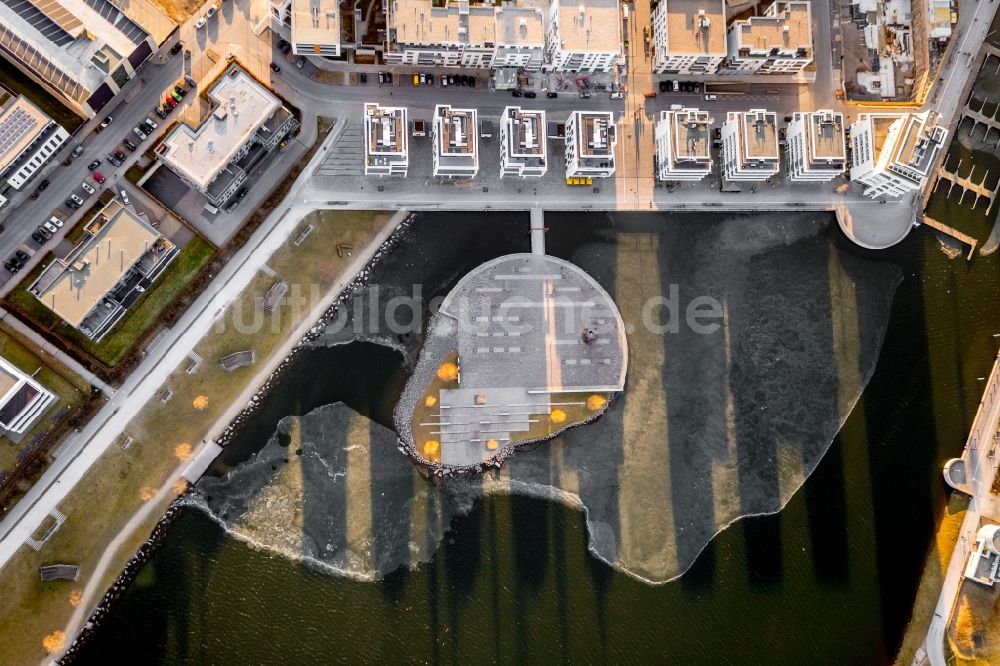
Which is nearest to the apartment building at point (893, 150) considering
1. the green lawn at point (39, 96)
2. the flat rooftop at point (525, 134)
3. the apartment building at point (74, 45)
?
the flat rooftop at point (525, 134)

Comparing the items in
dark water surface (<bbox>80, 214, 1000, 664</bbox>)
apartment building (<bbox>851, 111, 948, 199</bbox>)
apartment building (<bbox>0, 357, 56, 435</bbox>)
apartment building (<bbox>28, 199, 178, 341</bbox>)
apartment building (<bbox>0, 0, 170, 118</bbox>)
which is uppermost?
apartment building (<bbox>0, 0, 170, 118</bbox>)

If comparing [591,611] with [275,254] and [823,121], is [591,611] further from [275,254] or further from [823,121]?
[823,121]

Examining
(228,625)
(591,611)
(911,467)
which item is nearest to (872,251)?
(911,467)

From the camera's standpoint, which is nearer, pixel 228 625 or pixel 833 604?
pixel 228 625

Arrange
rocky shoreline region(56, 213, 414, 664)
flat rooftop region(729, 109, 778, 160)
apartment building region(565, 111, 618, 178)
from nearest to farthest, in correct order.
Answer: rocky shoreline region(56, 213, 414, 664)
apartment building region(565, 111, 618, 178)
flat rooftop region(729, 109, 778, 160)

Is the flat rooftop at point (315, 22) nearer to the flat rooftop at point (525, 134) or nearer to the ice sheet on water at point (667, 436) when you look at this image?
the flat rooftop at point (525, 134)

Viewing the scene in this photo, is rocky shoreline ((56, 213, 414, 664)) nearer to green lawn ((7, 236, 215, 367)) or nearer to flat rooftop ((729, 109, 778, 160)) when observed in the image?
green lawn ((7, 236, 215, 367))

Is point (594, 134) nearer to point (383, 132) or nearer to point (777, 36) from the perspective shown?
point (383, 132)

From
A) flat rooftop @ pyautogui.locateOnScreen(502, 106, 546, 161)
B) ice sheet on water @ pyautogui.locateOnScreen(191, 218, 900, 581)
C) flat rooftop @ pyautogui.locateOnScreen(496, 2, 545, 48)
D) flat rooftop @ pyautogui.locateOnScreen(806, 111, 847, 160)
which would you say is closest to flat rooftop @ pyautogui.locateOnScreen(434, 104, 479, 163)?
flat rooftop @ pyautogui.locateOnScreen(502, 106, 546, 161)
